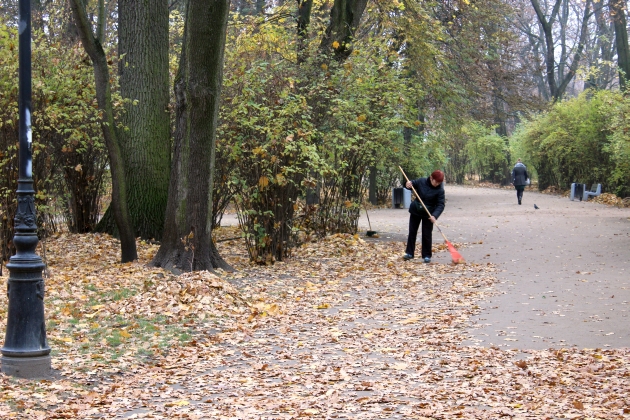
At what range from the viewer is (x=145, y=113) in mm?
16047

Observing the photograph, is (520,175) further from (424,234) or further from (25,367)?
(25,367)

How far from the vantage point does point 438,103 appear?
30.3 metres

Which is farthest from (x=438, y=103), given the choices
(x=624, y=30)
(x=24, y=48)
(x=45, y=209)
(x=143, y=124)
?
(x=24, y=48)

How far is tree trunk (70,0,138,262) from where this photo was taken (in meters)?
11.6

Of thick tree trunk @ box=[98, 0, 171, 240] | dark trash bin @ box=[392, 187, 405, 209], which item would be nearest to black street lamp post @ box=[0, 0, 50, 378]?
thick tree trunk @ box=[98, 0, 171, 240]

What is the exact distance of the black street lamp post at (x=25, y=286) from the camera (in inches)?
259

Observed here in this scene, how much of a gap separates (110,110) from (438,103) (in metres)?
19.7

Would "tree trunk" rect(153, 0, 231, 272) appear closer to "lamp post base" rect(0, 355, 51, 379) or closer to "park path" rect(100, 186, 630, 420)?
"park path" rect(100, 186, 630, 420)

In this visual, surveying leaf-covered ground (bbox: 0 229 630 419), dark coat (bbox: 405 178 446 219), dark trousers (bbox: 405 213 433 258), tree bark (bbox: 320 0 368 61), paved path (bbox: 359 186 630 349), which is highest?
tree bark (bbox: 320 0 368 61)

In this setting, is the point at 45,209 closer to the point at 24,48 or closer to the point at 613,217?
the point at 24,48

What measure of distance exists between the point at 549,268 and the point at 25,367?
31.8ft

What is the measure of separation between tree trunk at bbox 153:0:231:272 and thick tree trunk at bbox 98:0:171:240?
371 centimetres

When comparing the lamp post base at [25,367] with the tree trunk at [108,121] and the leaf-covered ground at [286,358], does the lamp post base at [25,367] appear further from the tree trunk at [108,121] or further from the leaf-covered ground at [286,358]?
the tree trunk at [108,121]

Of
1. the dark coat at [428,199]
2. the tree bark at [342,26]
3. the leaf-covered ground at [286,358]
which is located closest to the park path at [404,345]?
the leaf-covered ground at [286,358]
